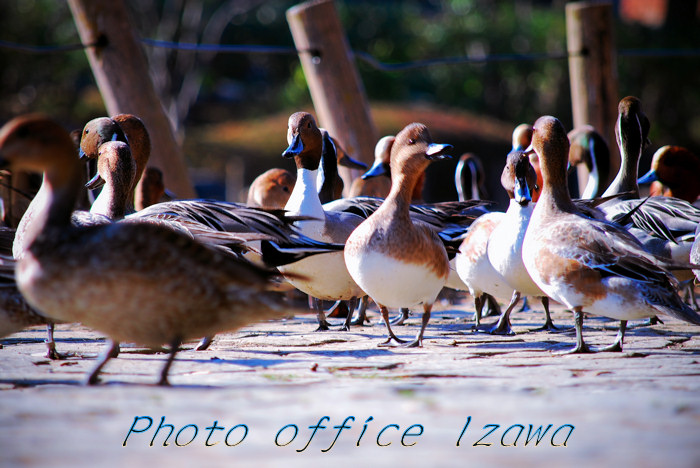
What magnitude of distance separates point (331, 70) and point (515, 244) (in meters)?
3.55

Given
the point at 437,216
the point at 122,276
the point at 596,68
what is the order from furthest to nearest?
the point at 596,68 < the point at 437,216 < the point at 122,276

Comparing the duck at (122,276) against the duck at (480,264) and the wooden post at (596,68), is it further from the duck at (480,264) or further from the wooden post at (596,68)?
the wooden post at (596,68)

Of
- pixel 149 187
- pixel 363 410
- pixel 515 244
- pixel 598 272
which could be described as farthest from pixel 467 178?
pixel 363 410

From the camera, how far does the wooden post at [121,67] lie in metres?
7.65

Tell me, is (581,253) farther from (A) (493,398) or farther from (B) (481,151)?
(B) (481,151)

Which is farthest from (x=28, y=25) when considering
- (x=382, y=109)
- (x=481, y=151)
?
(x=481, y=151)

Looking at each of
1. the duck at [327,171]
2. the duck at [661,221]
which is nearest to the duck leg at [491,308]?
the duck at [661,221]

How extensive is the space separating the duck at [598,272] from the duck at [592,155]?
10.2 feet

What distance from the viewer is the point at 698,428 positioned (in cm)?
240

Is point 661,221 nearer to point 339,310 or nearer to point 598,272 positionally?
point 598,272

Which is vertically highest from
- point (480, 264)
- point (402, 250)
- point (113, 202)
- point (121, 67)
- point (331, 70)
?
point (121, 67)

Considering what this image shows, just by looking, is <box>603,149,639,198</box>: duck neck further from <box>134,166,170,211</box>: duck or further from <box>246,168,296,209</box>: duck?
<box>134,166,170,211</box>: duck

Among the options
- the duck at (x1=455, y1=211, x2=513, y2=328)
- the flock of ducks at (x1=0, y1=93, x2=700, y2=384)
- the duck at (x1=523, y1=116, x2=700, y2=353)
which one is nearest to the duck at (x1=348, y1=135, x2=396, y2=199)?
the flock of ducks at (x1=0, y1=93, x2=700, y2=384)

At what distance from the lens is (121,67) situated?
770 centimetres
